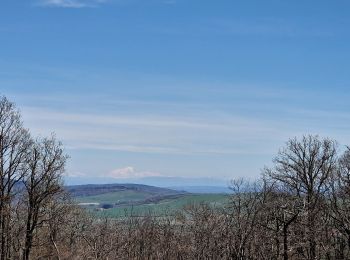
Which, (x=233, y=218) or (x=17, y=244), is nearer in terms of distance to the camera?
(x=17, y=244)

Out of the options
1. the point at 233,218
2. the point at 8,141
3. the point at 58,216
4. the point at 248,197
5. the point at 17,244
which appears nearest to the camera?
the point at 8,141

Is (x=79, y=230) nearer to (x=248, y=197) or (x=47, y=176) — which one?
(x=248, y=197)

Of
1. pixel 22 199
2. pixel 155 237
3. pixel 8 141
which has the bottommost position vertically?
pixel 155 237

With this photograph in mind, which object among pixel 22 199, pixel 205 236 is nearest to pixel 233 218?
pixel 205 236

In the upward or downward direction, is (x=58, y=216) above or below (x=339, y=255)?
above

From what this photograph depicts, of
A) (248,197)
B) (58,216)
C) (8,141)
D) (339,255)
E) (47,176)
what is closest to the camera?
(8,141)

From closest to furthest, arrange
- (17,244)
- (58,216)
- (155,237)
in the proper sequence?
1. (58,216)
2. (17,244)
3. (155,237)

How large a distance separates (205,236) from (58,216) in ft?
94.6

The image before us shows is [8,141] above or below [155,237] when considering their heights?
above

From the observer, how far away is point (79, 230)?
75812mm

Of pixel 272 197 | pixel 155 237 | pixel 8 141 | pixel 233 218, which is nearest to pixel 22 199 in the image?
pixel 8 141

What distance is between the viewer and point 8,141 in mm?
41750

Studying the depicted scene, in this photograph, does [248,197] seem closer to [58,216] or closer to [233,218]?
[233,218]

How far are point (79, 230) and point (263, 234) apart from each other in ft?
94.1
